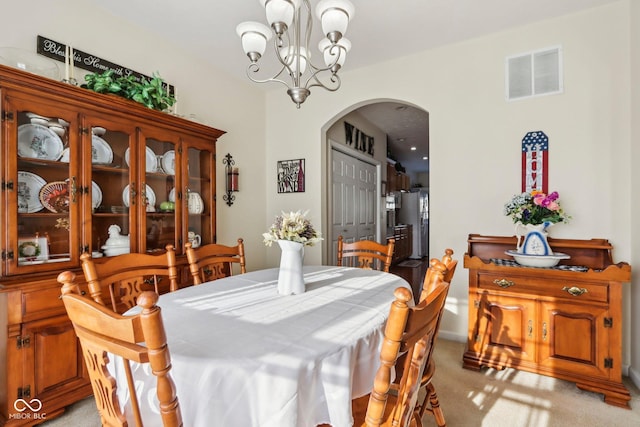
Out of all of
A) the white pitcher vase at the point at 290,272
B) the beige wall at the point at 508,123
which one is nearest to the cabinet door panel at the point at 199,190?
the white pitcher vase at the point at 290,272

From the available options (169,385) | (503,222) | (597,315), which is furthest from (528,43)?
(169,385)

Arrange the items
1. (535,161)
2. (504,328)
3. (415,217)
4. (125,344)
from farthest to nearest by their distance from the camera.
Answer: (415,217) → (535,161) → (504,328) → (125,344)

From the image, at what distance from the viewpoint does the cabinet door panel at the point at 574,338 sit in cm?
201

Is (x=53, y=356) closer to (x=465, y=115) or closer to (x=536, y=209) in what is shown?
(x=536, y=209)

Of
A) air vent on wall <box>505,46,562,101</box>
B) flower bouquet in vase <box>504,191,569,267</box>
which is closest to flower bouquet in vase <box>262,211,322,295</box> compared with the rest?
flower bouquet in vase <box>504,191,569,267</box>

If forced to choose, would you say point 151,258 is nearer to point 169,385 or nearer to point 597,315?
point 169,385

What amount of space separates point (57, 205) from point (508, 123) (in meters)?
3.33

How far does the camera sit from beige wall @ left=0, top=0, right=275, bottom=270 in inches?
79.0

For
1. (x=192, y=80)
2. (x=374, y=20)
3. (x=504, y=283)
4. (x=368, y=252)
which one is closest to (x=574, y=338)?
(x=504, y=283)

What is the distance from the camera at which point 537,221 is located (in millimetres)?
2318

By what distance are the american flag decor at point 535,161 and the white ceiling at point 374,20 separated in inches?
37.4

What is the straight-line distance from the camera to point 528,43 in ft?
8.56

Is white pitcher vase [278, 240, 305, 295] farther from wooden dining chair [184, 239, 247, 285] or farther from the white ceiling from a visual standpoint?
the white ceiling

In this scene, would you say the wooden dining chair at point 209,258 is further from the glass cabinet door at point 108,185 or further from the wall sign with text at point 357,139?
the wall sign with text at point 357,139
